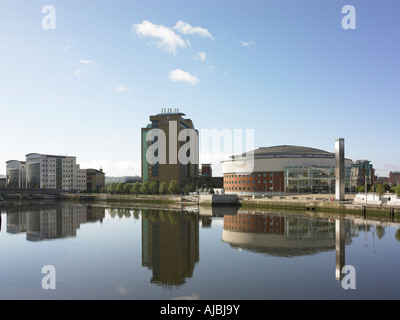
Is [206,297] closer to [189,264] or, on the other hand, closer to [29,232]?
[189,264]

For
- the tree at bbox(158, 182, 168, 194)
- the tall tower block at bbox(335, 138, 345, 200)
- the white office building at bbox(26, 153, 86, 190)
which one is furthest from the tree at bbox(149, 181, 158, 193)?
the tall tower block at bbox(335, 138, 345, 200)

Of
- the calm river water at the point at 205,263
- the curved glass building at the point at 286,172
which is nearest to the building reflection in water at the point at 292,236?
the calm river water at the point at 205,263

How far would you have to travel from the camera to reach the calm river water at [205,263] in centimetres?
2348

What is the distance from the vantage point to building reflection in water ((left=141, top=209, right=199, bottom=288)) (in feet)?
91.1

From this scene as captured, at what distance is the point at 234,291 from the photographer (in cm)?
2322

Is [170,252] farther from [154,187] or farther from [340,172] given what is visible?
[154,187]

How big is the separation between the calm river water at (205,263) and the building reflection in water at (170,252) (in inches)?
4.0

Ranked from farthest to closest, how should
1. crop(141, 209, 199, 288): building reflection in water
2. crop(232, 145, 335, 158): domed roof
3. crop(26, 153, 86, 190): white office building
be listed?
crop(26, 153, 86, 190): white office building, crop(232, 145, 335, 158): domed roof, crop(141, 209, 199, 288): building reflection in water

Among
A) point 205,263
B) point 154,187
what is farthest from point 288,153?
point 205,263

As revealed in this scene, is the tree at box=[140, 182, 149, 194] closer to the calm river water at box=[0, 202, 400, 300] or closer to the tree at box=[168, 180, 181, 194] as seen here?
the tree at box=[168, 180, 181, 194]

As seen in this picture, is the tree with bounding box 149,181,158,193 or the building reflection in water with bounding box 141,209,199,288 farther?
the tree with bounding box 149,181,158,193

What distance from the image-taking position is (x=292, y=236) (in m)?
47.3

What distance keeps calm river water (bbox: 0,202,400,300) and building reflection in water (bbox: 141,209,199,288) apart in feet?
0.34
